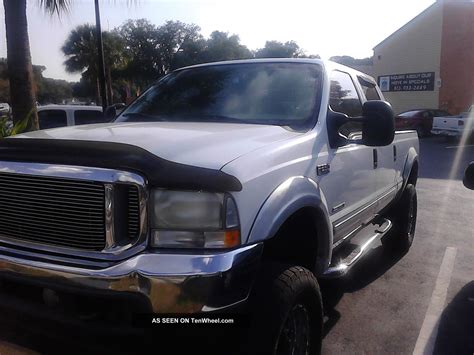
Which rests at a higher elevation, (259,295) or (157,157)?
(157,157)

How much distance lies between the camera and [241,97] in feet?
11.5

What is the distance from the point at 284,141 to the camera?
2729 millimetres

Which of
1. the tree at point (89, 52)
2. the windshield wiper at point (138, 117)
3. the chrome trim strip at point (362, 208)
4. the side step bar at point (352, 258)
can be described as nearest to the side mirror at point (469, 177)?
the chrome trim strip at point (362, 208)

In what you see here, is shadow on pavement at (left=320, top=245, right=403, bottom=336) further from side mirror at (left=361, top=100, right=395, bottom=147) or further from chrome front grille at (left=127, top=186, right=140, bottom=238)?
chrome front grille at (left=127, top=186, right=140, bottom=238)

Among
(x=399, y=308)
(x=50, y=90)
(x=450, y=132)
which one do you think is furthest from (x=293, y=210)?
(x=50, y=90)

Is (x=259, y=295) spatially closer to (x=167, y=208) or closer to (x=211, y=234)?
(x=211, y=234)

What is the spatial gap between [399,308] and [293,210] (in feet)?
6.68

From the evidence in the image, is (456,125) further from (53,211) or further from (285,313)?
(53,211)

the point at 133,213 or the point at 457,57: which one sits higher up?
the point at 457,57

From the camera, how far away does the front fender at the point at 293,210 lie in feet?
7.50

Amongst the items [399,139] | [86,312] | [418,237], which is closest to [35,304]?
[86,312]

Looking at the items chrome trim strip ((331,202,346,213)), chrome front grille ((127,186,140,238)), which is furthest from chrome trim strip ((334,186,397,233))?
chrome front grille ((127,186,140,238))

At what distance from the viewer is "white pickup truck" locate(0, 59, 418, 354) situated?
204cm

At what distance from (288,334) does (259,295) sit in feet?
1.27
